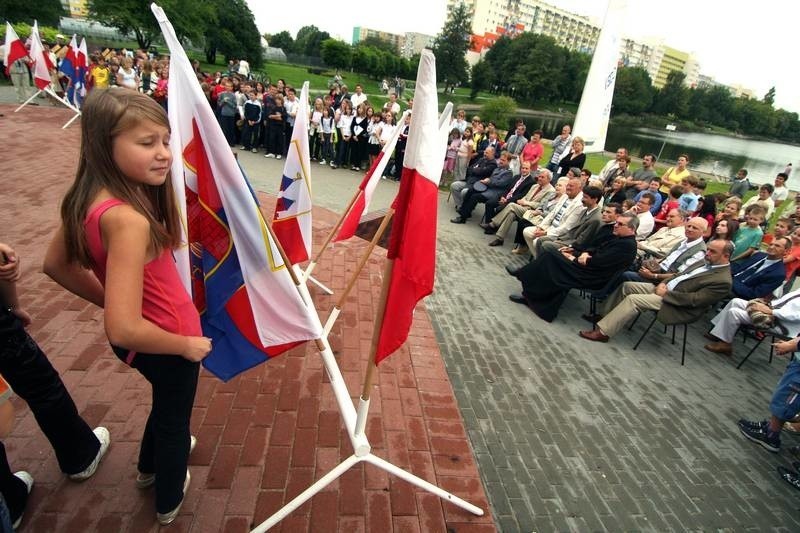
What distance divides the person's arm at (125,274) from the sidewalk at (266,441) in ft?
4.92

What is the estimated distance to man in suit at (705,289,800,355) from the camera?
15.3 ft

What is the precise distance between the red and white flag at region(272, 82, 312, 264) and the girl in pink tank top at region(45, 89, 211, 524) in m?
1.93

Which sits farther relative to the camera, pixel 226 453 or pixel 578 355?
pixel 578 355

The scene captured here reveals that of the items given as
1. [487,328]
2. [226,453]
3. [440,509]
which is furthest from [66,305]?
[487,328]

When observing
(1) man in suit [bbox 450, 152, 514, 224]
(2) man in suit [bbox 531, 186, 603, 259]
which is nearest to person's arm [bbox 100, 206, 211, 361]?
(2) man in suit [bbox 531, 186, 603, 259]

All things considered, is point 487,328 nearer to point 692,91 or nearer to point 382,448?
point 382,448

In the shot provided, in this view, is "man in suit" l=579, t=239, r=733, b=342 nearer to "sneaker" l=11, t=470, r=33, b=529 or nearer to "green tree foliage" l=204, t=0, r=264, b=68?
"sneaker" l=11, t=470, r=33, b=529

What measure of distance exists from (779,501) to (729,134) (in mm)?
118931

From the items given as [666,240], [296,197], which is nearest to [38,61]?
[296,197]

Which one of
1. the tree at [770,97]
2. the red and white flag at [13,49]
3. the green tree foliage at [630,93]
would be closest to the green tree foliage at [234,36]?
the red and white flag at [13,49]

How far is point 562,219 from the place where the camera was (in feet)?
21.9

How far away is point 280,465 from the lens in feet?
8.91

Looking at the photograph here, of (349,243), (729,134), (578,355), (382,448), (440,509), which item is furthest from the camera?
(729,134)

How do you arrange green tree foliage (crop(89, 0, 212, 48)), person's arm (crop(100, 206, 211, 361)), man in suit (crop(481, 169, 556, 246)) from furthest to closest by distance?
green tree foliage (crop(89, 0, 212, 48)) → man in suit (crop(481, 169, 556, 246)) → person's arm (crop(100, 206, 211, 361))
